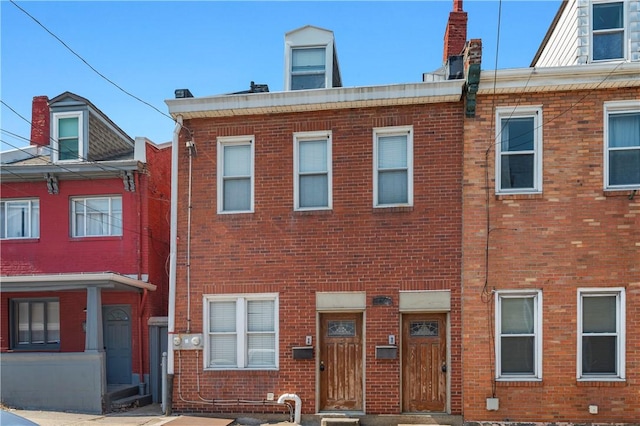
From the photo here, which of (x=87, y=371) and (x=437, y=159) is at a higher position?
(x=437, y=159)

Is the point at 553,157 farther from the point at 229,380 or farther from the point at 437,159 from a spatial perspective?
the point at 229,380

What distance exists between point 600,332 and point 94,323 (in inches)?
424

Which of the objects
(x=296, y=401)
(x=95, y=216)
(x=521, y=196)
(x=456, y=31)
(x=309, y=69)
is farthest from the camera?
(x=95, y=216)

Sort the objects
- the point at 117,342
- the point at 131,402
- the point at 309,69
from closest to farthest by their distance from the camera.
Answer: the point at 309,69
the point at 131,402
the point at 117,342

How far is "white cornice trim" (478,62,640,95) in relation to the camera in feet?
29.5

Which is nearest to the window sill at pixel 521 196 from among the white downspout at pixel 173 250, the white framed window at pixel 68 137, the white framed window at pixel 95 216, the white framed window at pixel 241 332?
the white framed window at pixel 241 332

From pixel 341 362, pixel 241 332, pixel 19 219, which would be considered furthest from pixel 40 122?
pixel 341 362

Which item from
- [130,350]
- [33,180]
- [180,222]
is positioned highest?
[33,180]

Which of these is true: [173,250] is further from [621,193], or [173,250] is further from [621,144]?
[621,144]

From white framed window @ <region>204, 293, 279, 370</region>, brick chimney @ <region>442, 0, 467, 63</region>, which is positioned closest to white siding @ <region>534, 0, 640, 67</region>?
brick chimney @ <region>442, 0, 467, 63</region>

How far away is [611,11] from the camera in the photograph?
10.2 meters

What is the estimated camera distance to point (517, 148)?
945 centimetres

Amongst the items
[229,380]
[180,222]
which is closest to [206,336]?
[229,380]

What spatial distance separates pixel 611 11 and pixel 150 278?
13.0 meters
